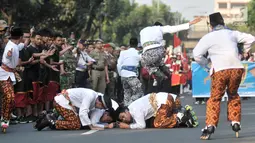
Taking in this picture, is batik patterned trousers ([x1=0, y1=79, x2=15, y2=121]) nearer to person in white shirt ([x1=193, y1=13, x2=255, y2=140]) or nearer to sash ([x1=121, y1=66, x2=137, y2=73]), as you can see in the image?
person in white shirt ([x1=193, y1=13, x2=255, y2=140])

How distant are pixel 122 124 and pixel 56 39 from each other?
5.39m

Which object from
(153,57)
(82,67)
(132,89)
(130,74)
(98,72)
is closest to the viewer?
(153,57)

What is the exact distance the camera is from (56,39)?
65.3 feet

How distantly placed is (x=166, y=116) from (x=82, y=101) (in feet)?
4.99

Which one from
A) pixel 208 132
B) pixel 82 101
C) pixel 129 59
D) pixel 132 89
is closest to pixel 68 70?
pixel 129 59

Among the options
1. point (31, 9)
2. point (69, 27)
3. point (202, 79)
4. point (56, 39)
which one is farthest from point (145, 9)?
point (56, 39)

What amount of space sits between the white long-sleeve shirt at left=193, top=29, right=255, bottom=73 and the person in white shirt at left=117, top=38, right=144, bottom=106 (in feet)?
22.0

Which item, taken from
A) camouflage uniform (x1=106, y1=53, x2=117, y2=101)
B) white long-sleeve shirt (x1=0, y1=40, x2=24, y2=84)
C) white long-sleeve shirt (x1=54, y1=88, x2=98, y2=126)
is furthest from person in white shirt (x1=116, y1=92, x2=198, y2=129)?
camouflage uniform (x1=106, y1=53, x2=117, y2=101)

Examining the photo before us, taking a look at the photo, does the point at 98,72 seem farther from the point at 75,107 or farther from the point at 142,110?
the point at 142,110

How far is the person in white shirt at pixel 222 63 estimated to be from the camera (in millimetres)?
12789

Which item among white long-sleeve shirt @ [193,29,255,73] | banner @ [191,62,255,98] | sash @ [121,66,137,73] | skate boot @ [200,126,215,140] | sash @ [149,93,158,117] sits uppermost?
white long-sleeve shirt @ [193,29,255,73]

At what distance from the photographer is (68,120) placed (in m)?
15.0

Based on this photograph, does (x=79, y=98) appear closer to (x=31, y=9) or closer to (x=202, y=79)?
(x=202, y=79)

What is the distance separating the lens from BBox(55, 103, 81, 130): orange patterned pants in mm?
14977
